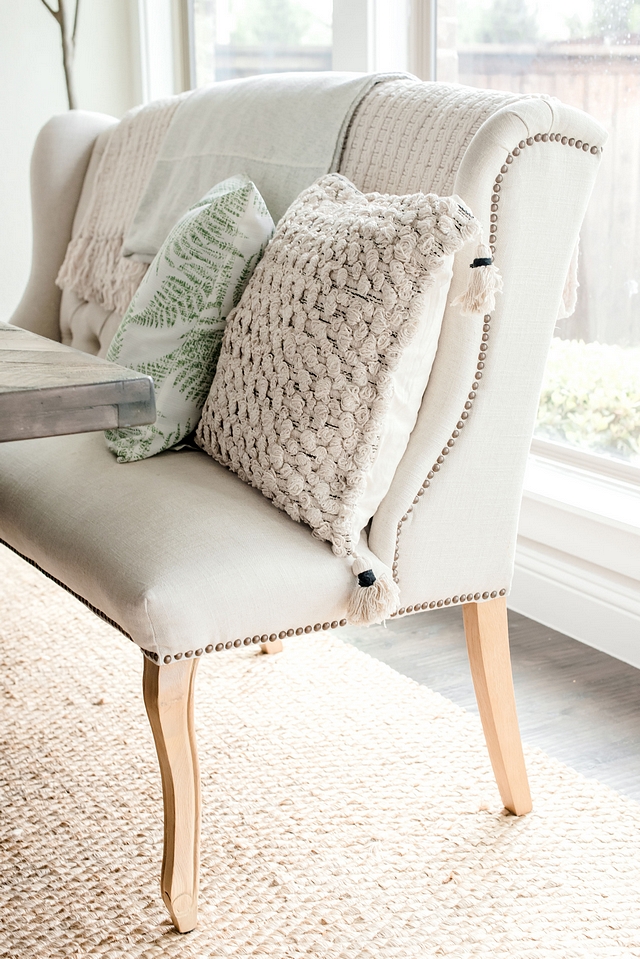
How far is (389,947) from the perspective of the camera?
117 centimetres

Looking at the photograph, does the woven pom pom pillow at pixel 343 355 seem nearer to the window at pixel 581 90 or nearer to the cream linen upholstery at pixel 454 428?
the cream linen upholstery at pixel 454 428

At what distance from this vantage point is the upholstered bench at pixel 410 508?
3.79ft

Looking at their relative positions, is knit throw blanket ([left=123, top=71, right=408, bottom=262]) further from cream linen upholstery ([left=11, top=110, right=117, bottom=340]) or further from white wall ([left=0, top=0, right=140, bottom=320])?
white wall ([left=0, top=0, right=140, bottom=320])

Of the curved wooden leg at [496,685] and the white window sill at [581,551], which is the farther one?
the white window sill at [581,551]

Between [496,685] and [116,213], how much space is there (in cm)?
127

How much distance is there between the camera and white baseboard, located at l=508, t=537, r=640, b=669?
187 centimetres

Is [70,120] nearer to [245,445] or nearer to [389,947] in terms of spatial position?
[245,445]

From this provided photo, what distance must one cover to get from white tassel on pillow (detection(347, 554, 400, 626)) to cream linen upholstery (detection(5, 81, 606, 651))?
0.03 meters

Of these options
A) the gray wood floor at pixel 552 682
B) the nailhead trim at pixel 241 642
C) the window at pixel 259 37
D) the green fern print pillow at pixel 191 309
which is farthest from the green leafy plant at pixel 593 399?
the window at pixel 259 37

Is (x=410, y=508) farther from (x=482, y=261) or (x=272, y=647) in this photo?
(x=272, y=647)

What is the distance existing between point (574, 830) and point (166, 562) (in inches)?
27.9

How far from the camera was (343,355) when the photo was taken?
117cm

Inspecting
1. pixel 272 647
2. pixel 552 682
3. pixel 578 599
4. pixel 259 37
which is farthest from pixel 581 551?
pixel 259 37

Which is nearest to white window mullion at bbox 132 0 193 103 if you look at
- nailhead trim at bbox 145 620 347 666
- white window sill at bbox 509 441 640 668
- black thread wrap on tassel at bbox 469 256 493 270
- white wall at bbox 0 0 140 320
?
white wall at bbox 0 0 140 320
